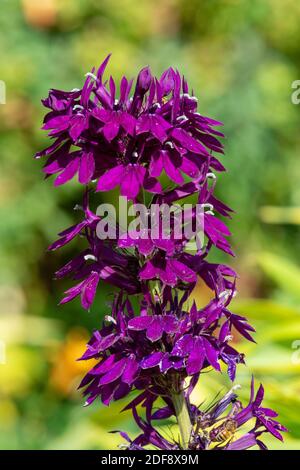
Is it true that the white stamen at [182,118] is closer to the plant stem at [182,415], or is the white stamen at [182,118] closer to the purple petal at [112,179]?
the purple petal at [112,179]

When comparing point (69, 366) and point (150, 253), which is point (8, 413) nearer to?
point (69, 366)

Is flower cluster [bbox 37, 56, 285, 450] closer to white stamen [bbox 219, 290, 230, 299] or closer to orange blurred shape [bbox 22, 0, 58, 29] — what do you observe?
white stamen [bbox 219, 290, 230, 299]

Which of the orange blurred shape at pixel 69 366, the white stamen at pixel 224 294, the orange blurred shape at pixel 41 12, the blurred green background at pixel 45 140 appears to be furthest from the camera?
the orange blurred shape at pixel 41 12

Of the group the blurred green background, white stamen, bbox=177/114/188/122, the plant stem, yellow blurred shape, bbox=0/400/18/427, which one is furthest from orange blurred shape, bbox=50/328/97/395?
white stamen, bbox=177/114/188/122

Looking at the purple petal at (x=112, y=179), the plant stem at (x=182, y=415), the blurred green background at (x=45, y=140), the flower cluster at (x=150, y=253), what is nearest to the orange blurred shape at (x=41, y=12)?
the blurred green background at (x=45, y=140)
